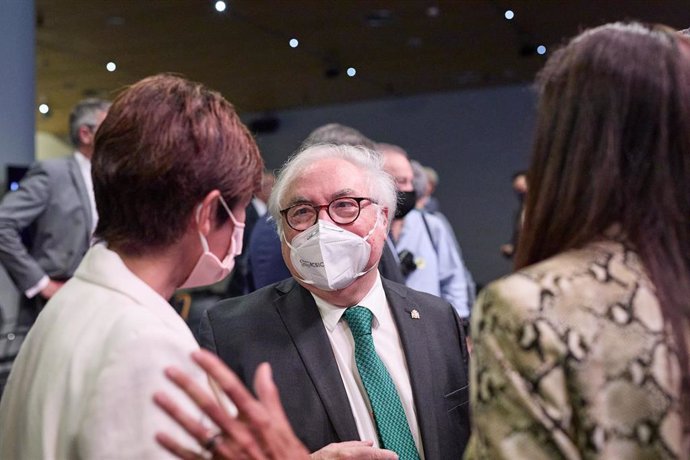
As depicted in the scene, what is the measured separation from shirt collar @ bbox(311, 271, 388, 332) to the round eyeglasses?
20 cm

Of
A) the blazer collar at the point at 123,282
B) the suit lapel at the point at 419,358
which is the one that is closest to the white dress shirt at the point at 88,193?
the suit lapel at the point at 419,358

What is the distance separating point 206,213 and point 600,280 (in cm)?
70

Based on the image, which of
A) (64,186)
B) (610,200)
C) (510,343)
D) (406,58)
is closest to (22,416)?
(510,343)

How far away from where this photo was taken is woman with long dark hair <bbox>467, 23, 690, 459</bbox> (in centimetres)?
107

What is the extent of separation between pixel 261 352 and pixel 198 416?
848mm

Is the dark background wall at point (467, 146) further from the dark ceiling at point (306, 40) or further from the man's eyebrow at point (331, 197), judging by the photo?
the man's eyebrow at point (331, 197)

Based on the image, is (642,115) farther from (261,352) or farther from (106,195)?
(261,352)

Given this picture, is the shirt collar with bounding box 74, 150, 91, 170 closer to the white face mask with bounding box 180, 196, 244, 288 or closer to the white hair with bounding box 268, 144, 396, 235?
the white hair with bounding box 268, 144, 396, 235

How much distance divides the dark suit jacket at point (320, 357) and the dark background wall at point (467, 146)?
32.7 ft

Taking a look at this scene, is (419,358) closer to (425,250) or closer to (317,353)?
(317,353)

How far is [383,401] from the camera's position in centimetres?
201

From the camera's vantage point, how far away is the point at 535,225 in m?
1.22

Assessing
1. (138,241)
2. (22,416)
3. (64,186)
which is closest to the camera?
(22,416)

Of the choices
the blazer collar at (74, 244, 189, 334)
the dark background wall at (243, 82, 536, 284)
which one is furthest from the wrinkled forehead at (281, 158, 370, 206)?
the dark background wall at (243, 82, 536, 284)
